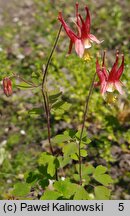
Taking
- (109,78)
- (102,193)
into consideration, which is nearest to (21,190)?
(102,193)

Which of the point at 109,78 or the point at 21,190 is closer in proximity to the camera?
the point at 109,78

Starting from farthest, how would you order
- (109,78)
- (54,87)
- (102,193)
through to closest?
(54,87) → (102,193) → (109,78)

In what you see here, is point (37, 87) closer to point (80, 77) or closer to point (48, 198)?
point (48, 198)

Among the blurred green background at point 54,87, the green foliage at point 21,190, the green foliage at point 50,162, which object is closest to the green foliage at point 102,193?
the green foliage at point 50,162

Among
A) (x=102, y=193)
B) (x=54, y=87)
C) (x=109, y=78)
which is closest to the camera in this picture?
(x=109, y=78)

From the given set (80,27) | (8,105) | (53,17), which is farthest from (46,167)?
(53,17)

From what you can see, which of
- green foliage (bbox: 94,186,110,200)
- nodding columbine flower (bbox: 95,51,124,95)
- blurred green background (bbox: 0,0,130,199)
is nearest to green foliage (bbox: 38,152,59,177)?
green foliage (bbox: 94,186,110,200)

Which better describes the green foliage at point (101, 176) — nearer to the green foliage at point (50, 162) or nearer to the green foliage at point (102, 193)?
the green foliage at point (102, 193)

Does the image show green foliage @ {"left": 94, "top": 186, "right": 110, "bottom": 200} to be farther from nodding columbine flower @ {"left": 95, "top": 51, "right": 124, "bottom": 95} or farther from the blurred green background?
nodding columbine flower @ {"left": 95, "top": 51, "right": 124, "bottom": 95}

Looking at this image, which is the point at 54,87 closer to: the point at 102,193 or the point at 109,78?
the point at 102,193
